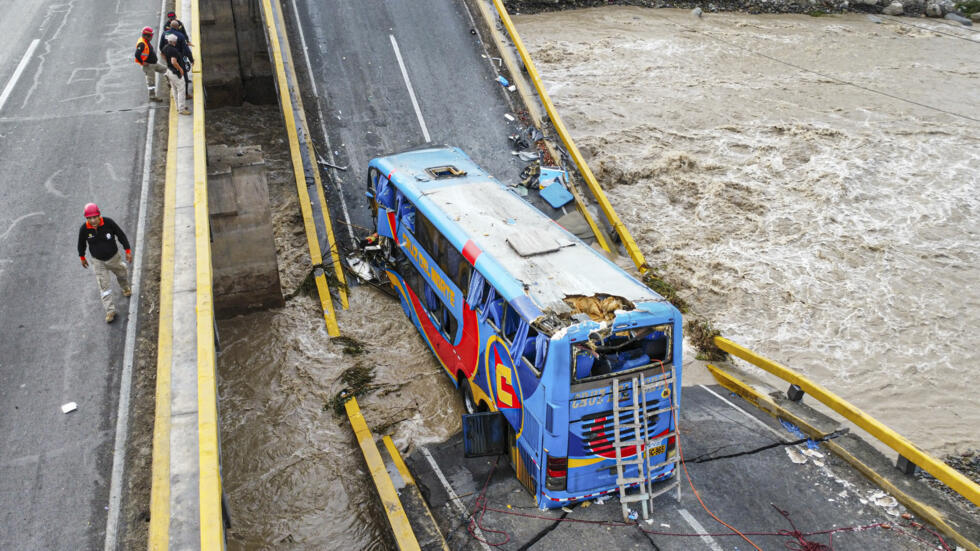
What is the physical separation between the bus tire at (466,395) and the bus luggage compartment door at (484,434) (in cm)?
120

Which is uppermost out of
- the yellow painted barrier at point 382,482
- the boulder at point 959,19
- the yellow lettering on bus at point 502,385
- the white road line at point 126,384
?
the boulder at point 959,19

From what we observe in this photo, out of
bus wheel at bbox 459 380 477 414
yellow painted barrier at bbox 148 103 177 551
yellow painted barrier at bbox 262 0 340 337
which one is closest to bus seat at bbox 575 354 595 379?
bus wheel at bbox 459 380 477 414

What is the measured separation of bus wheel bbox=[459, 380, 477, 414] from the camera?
1125cm

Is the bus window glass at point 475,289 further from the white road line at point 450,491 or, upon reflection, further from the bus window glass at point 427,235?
the white road line at point 450,491

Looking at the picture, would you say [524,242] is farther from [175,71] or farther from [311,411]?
[175,71]

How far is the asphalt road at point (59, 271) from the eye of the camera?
7.20 m

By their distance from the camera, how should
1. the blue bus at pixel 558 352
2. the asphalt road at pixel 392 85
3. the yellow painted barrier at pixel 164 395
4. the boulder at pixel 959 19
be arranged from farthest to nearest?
the boulder at pixel 959 19 → the asphalt road at pixel 392 85 → the blue bus at pixel 558 352 → the yellow painted barrier at pixel 164 395

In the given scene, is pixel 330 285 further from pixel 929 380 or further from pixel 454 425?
pixel 929 380

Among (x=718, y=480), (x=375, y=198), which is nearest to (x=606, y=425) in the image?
(x=718, y=480)

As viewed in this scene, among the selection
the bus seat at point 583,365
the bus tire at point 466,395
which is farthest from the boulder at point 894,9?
the bus seat at point 583,365

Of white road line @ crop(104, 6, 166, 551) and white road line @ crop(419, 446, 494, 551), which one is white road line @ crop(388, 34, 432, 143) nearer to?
white road line @ crop(104, 6, 166, 551)

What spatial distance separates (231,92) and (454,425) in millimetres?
18332

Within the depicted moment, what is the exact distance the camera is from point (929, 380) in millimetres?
14094

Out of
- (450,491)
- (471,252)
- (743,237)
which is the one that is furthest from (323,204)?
(743,237)
